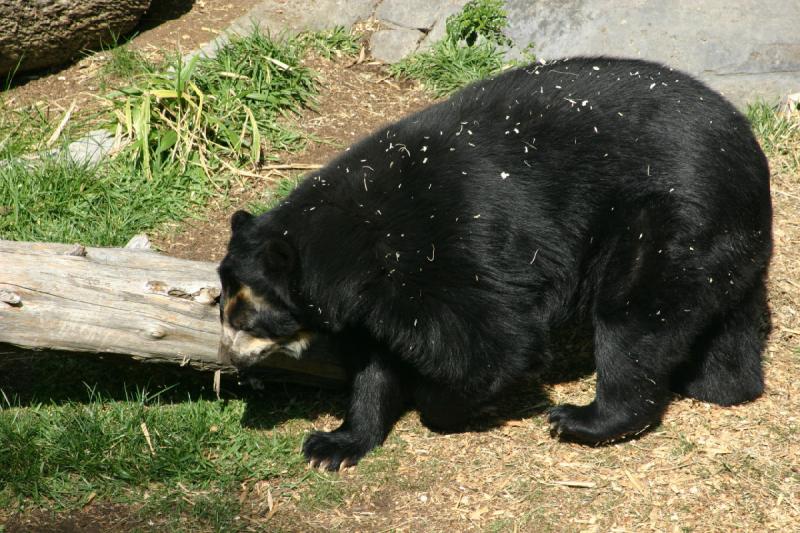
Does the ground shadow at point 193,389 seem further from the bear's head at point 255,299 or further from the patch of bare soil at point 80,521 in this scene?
the patch of bare soil at point 80,521

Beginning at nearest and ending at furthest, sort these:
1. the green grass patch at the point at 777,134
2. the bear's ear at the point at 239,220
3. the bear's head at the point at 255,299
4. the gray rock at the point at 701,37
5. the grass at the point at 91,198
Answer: the bear's head at the point at 255,299
the bear's ear at the point at 239,220
the grass at the point at 91,198
the green grass patch at the point at 777,134
the gray rock at the point at 701,37

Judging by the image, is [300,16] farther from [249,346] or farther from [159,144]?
[249,346]

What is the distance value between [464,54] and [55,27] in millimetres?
3563

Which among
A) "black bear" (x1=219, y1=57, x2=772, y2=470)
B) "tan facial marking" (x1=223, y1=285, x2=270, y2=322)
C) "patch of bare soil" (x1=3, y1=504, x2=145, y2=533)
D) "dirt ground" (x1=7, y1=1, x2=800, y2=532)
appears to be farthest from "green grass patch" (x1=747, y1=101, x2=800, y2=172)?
"patch of bare soil" (x1=3, y1=504, x2=145, y2=533)

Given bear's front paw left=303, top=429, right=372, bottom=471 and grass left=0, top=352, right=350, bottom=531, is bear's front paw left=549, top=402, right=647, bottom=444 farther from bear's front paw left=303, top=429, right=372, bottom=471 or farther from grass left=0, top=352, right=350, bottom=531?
grass left=0, top=352, right=350, bottom=531

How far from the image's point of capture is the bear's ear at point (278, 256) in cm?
436

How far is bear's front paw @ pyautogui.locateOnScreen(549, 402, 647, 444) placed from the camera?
4852mm

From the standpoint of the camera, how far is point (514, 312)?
4.61 meters

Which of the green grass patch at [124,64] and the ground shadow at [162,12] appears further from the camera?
the ground shadow at [162,12]

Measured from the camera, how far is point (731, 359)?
5113mm

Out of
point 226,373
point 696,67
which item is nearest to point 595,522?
point 226,373

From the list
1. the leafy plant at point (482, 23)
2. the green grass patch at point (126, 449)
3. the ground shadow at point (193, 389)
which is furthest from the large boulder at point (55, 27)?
the green grass patch at point (126, 449)

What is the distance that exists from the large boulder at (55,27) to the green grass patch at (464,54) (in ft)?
8.25

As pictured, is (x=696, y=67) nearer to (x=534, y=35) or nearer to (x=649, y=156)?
(x=534, y=35)
